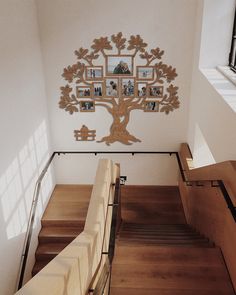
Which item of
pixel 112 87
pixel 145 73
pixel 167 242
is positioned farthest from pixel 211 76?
pixel 167 242

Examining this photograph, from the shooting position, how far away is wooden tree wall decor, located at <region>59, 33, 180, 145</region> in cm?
658

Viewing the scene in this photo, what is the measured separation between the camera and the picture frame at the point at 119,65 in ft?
21.8

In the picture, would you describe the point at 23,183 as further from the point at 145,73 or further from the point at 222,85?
the point at 222,85

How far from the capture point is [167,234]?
18.3 ft

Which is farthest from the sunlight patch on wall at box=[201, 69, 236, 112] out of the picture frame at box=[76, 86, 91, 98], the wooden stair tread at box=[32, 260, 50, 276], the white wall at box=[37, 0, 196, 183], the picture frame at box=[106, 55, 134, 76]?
the wooden stair tread at box=[32, 260, 50, 276]

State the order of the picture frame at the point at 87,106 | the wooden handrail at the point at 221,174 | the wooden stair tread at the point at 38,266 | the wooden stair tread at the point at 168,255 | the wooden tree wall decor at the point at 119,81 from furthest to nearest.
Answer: the picture frame at the point at 87,106 → the wooden tree wall decor at the point at 119,81 → the wooden stair tread at the point at 38,266 → the wooden stair tread at the point at 168,255 → the wooden handrail at the point at 221,174

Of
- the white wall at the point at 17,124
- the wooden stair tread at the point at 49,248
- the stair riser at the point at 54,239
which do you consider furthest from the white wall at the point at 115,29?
the wooden stair tread at the point at 49,248

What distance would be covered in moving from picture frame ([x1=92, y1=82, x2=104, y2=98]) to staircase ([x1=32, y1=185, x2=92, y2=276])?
7.64 feet

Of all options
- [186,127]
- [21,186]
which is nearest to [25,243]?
[21,186]

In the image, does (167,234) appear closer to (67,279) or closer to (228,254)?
(228,254)

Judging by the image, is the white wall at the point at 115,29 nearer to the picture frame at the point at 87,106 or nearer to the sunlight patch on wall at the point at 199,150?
the picture frame at the point at 87,106

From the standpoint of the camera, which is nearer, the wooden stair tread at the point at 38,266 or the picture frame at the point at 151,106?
the wooden stair tread at the point at 38,266

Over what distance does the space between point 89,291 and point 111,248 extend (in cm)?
51

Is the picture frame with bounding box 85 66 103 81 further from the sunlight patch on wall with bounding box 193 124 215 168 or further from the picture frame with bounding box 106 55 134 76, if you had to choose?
the sunlight patch on wall with bounding box 193 124 215 168
